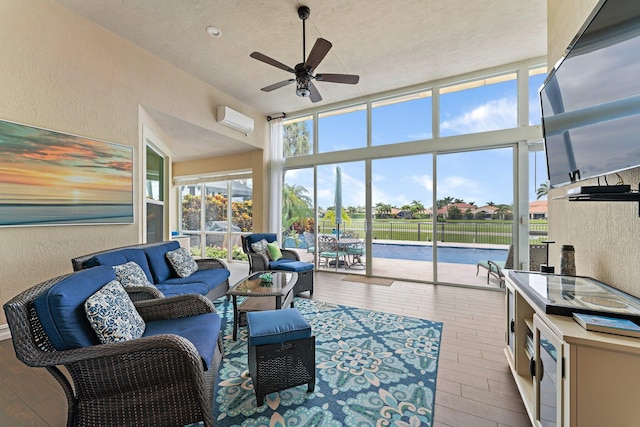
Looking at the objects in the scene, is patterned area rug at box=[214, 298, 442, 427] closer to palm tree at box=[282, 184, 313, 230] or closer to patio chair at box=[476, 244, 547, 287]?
patio chair at box=[476, 244, 547, 287]

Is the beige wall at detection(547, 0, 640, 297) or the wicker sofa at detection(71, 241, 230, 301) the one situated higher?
the beige wall at detection(547, 0, 640, 297)

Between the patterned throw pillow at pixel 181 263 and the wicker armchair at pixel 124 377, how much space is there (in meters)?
1.95

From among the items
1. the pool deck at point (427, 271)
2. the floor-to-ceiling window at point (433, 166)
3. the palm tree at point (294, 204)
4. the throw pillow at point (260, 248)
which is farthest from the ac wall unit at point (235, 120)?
the pool deck at point (427, 271)

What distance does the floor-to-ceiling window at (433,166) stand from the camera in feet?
13.2

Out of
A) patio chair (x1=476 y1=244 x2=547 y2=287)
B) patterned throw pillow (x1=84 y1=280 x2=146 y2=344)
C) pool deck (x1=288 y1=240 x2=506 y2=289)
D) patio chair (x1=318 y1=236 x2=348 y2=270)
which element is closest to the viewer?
patterned throw pillow (x1=84 y1=280 x2=146 y2=344)

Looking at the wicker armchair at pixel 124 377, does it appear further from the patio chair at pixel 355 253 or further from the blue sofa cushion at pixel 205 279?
the patio chair at pixel 355 253

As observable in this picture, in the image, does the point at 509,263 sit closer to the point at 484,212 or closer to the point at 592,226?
the point at 484,212

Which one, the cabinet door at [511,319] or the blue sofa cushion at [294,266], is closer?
the cabinet door at [511,319]

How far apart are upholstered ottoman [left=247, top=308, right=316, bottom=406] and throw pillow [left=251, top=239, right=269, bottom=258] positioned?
241 cm

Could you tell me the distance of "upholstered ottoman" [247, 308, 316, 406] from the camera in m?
1.60

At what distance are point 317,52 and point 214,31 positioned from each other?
62.2 inches

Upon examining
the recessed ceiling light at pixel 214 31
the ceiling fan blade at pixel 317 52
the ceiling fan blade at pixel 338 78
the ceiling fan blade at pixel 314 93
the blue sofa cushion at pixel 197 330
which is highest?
the recessed ceiling light at pixel 214 31

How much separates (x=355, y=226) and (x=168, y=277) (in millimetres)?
3297

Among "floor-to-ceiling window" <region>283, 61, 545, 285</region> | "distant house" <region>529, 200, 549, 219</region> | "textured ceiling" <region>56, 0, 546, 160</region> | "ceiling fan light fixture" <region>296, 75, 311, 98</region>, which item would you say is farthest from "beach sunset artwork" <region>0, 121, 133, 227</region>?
"distant house" <region>529, 200, 549, 219</region>
